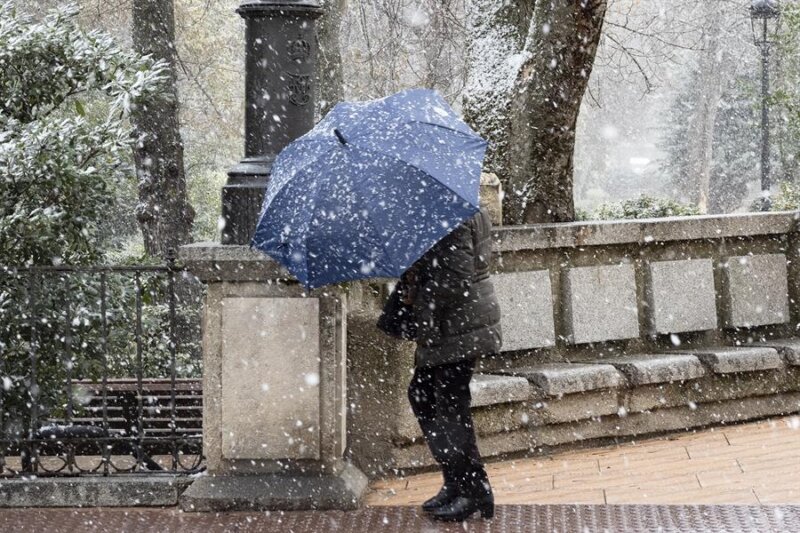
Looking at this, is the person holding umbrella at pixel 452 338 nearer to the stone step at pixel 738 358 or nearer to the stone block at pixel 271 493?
the stone block at pixel 271 493

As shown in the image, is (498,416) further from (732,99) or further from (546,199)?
(732,99)

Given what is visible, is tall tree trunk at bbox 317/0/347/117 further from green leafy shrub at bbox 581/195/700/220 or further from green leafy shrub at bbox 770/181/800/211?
green leafy shrub at bbox 770/181/800/211

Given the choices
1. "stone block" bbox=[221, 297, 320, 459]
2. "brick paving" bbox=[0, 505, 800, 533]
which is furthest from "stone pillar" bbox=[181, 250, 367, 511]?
"brick paving" bbox=[0, 505, 800, 533]

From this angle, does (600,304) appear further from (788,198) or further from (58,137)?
(788,198)

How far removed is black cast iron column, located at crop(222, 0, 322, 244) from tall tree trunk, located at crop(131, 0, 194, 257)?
9998 mm

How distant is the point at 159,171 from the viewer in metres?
16.7

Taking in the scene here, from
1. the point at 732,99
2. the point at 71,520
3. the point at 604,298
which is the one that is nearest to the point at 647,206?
the point at 604,298

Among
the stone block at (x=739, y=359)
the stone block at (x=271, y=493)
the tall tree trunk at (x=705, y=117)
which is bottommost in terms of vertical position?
the stone block at (x=271, y=493)

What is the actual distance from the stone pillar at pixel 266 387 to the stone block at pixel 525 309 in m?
1.68

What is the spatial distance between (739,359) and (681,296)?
58 centimetres

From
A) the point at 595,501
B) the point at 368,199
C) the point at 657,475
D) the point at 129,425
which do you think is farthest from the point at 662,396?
the point at 368,199

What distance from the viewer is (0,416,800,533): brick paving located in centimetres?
611

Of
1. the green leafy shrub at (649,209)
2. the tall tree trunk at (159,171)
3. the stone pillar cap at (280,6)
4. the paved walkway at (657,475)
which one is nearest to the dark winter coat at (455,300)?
the paved walkway at (657,475)

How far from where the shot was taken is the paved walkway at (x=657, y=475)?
268 inches
